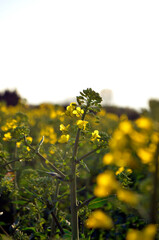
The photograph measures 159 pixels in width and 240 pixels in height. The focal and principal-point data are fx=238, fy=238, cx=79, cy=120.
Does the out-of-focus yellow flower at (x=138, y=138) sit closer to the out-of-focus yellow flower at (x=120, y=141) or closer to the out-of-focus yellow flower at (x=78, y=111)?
the out-of-focus yellow flower at (x=120, y=141)

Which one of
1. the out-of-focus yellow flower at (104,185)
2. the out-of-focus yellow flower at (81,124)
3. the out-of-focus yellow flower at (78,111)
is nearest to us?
the out-of-focus yellow flower at (104,185)

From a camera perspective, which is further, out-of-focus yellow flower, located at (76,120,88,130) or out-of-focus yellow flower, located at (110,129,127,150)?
out-of-focus yellow flower, located at (76,120,88,130)

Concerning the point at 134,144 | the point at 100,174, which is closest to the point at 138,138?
the point at 134,144

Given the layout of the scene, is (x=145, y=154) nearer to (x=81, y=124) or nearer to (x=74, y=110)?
(x=81, y=124)

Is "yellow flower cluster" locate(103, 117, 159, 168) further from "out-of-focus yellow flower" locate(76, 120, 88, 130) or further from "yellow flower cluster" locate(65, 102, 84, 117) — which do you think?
"yellow flower cluster" locate(65, 102, 84, 117)

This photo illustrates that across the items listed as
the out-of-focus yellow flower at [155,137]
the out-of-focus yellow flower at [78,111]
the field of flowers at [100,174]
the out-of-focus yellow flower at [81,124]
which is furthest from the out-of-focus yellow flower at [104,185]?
the out-of-focus yellow flower at [78,111]

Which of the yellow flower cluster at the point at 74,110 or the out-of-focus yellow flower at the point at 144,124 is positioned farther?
the yellow flower cluster at the point at 74,110

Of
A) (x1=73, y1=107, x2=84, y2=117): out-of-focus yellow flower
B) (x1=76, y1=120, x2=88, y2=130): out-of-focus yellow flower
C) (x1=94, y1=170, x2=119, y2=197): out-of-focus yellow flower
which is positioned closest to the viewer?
(x1=94, y1=170, x2=119, y2=197): out-of-focus yellow flower

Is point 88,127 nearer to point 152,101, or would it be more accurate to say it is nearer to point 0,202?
point 152,101

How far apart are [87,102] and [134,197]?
2.97ft

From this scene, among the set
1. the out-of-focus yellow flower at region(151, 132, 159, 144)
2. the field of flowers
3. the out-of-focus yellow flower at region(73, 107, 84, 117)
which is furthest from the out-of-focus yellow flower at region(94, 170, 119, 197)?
the out-of-focus yellow flower at region(73, 107, 84, 117)

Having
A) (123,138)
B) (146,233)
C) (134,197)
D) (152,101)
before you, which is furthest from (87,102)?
(146,233)

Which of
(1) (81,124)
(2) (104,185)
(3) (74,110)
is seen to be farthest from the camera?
(3) (74,110)

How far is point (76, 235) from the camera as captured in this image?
163 cm
